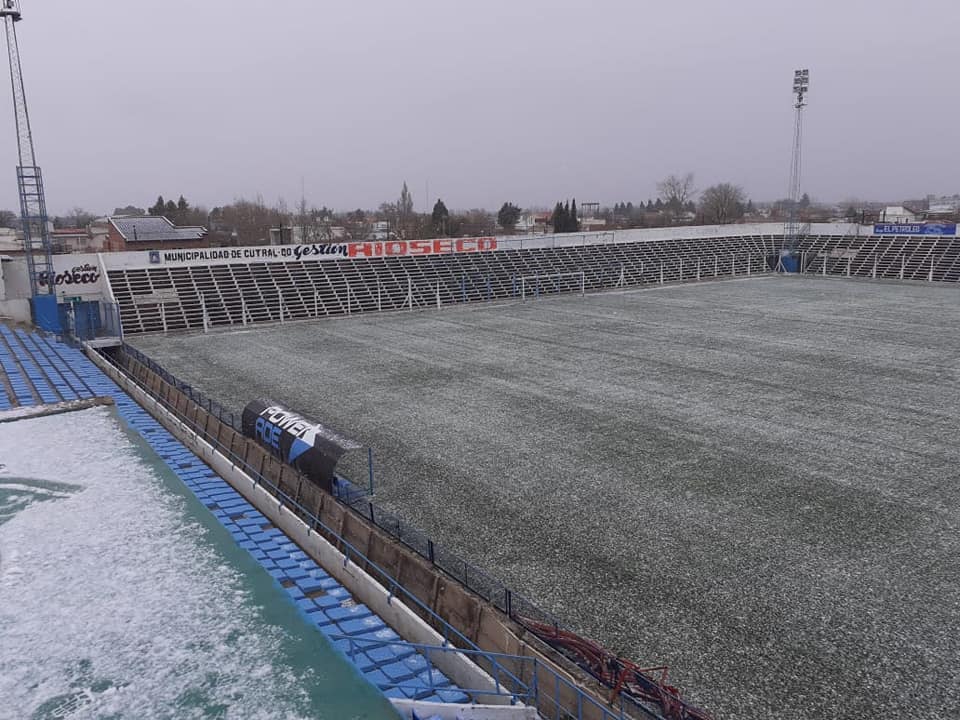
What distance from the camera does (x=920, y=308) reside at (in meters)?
36.6

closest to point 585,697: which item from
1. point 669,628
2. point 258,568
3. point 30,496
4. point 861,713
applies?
point 669,628

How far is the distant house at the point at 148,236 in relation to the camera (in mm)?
52000

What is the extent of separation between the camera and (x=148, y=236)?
176 ft

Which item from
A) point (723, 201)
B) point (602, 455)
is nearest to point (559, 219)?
point (723, 201)

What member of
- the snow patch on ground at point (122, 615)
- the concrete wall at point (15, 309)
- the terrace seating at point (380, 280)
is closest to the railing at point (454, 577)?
the snow patch on ground at point (122, 615)

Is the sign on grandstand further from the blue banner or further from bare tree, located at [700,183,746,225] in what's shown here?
bare tree, located at [700,183,746,225]

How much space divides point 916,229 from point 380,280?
1632 inches

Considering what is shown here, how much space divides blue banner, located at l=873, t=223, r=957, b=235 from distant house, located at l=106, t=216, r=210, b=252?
52.7 meters

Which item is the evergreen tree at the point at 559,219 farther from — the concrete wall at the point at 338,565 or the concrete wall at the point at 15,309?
the concrete wall at the point at 338,565

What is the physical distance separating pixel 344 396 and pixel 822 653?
50.4 feet

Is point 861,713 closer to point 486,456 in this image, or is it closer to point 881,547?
point 881,547

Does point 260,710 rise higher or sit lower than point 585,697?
lower

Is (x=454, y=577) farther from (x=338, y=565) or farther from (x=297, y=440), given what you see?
(x=297, y=440)

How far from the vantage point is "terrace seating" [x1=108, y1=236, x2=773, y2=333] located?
3691 cm
